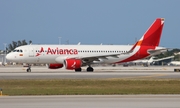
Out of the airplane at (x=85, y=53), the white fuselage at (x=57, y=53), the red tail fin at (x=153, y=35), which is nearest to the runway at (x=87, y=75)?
the airplane at (x=85, y=53)

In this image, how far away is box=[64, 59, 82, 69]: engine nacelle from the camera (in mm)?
57250

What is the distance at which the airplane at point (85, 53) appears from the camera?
2349 inches

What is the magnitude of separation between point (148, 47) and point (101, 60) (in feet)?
21.7

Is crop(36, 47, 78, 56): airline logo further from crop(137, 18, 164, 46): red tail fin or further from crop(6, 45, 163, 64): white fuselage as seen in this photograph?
crop(137, 18, 164, 46): red tail fin

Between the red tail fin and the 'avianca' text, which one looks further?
the red tail fin

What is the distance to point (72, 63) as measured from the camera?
57438mm

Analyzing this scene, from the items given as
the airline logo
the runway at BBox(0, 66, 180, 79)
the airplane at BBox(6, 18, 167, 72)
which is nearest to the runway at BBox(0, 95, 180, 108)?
the runway at BBox(0, 66, 180, 79)

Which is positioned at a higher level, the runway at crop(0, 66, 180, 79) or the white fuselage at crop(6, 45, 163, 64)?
the white fuselage at crop(6, 45, 163, 64)

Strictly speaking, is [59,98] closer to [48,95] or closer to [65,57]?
[48,95]

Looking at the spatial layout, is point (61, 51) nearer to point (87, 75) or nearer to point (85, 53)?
point (85, 53)

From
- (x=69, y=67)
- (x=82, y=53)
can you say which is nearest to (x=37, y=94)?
(x=69, y=67)

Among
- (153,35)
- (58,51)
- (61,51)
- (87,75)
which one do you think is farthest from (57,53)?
(153,35)

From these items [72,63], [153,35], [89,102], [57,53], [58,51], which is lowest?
[89,102]

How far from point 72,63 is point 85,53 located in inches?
182
